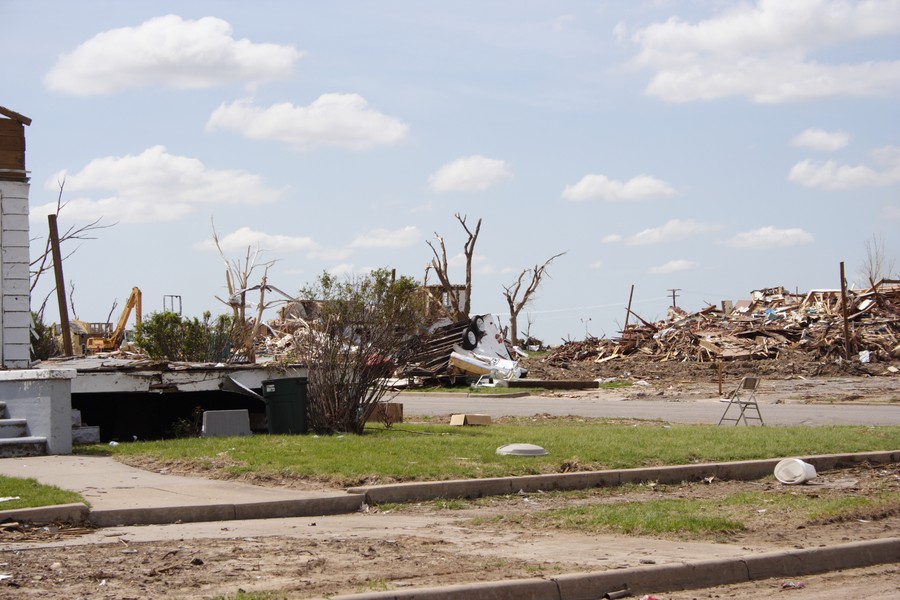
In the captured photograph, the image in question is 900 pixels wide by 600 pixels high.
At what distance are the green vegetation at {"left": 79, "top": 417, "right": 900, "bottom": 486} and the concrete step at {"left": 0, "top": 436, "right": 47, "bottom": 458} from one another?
0.83 m

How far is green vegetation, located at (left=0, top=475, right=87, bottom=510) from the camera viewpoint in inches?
365

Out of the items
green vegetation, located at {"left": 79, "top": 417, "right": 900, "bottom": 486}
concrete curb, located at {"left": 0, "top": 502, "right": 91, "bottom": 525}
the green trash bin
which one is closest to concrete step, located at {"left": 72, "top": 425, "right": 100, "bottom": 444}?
green vegetation, located at {"left": 79, "top": 417, "right": 900, "bottom": 486}

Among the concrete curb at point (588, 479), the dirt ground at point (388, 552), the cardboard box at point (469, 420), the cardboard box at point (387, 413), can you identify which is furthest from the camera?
the cardboard box at point (469, 420)

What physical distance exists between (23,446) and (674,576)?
31.1ft

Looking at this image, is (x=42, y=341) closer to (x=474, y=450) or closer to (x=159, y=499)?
(x=474, y=450)

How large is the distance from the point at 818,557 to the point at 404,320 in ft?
31.2

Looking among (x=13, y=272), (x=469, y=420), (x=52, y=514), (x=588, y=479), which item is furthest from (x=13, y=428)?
(x=469, y=420)

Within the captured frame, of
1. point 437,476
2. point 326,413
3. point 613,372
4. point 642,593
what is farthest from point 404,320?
point 613,372

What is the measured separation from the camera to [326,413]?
16.0 m

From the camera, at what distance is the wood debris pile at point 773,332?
37.5 meters

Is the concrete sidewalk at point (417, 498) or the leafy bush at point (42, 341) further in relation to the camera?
the leafy bush at point (42, 341)

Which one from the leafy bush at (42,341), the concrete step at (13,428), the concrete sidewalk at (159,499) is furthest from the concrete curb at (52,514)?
the leafy bush at (42,341)

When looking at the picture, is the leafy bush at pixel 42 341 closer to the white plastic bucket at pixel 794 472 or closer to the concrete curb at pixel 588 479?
the concrete curb at pixel 588 479

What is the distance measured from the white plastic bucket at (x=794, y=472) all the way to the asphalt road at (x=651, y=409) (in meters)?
7.94
